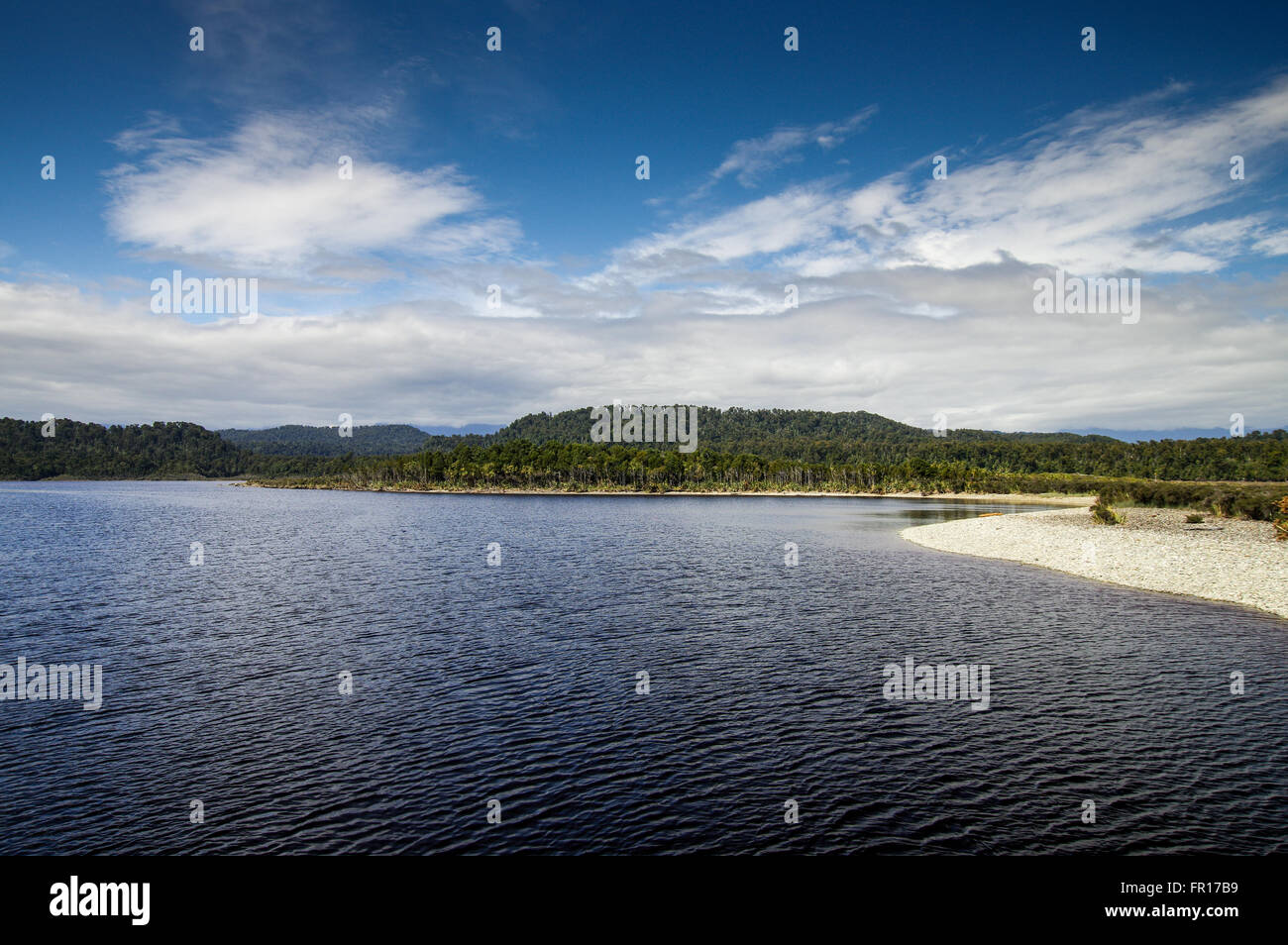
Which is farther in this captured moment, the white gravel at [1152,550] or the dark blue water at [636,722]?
the white gravel at [1152,550]

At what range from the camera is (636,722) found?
2641 cm

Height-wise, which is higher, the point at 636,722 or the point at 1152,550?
the point at 1152,550

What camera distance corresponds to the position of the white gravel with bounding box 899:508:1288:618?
167 feet

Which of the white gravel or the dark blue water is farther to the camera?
the white gravel

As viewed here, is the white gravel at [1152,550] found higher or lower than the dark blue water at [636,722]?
higher

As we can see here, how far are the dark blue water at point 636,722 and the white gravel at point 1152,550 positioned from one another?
5.17 m

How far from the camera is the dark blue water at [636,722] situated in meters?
18.6

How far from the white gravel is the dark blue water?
517 centimetres

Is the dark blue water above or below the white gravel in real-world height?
below

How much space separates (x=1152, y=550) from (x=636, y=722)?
6762cm
